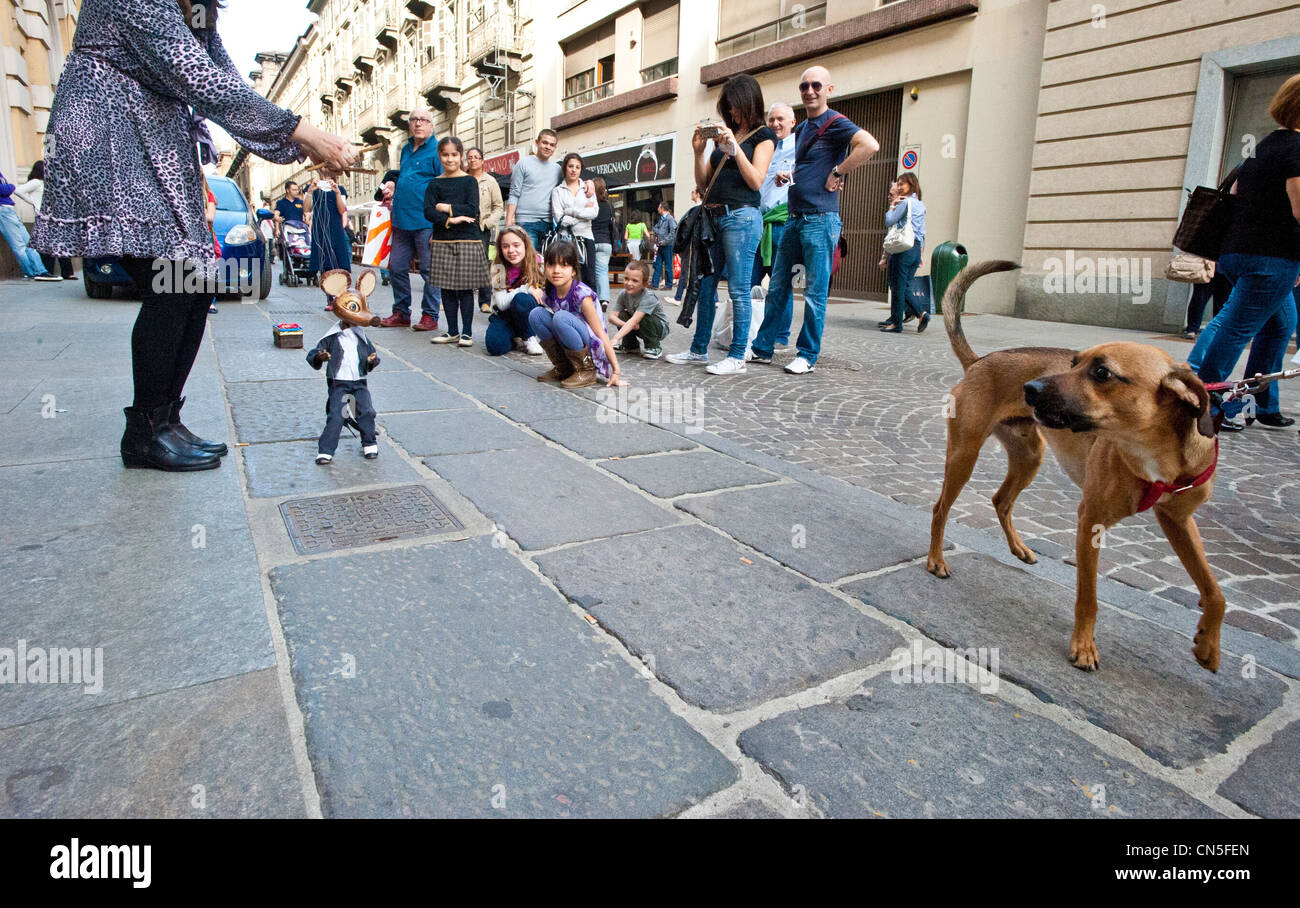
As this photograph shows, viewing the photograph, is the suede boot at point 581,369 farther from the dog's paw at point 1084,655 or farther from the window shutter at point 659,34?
the window shutter at point 659,34

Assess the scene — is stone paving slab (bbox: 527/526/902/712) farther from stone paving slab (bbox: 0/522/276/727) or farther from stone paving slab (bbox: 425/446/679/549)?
stone paving slab (bbox: 0/522/276/727)

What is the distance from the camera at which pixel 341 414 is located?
11.8 feet

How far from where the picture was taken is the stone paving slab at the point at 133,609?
69.7 inches

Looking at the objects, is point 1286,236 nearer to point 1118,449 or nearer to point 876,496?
→ point 876,496

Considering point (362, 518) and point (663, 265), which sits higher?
point (663, 265)

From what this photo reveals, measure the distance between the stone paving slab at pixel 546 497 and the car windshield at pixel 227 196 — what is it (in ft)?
29.4

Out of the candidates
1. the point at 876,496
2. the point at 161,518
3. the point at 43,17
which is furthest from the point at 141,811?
the point at 43,17

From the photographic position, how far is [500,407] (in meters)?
4.86

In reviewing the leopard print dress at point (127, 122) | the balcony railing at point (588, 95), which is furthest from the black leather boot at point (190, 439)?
the balcony railing at point (588, 95)

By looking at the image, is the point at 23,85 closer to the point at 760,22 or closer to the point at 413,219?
the point at 413,219

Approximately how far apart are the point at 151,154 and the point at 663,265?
14.3 meters

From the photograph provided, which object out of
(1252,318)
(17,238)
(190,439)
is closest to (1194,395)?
(1252,318)

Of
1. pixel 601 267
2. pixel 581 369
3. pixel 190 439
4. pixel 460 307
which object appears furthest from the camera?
pixel 601 267

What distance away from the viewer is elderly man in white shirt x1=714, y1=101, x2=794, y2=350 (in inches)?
259
